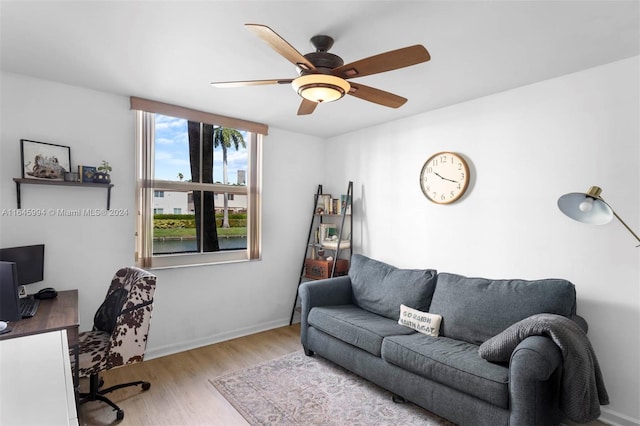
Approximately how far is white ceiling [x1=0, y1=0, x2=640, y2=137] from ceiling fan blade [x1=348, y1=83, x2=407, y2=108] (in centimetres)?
26

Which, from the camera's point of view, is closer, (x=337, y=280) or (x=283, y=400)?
(x=283, y=400)

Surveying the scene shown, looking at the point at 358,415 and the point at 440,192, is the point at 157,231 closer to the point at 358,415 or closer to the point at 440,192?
the point at 358,415

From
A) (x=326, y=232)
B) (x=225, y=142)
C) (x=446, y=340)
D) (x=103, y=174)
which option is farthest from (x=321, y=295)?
(x=103, y=174)

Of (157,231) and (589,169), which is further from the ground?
(589,169)

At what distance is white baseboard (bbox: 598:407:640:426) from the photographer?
2240 millimetres

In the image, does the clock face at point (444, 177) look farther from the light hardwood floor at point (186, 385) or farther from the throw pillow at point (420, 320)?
the light hardwood floor at point (186, 385)

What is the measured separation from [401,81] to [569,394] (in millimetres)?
2250

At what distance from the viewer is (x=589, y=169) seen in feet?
8.02

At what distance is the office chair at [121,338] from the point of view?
222cm

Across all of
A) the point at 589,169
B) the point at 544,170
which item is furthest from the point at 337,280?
the point at 589,169

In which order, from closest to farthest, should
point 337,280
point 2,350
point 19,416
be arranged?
1. point 19,416
2. point 2,350
3. point 337,280

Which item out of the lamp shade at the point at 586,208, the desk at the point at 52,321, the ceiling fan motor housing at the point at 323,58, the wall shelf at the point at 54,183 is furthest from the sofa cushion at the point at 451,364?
the wall shelf at the point at 54,183

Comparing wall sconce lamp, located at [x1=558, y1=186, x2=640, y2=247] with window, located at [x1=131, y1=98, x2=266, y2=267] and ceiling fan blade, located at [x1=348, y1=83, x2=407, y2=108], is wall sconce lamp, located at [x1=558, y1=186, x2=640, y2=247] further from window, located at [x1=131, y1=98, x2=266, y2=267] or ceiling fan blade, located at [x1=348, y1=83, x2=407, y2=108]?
window, located at [x1=131, y1=98, x2=266, y2=267]

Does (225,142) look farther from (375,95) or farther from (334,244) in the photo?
(375,95)
